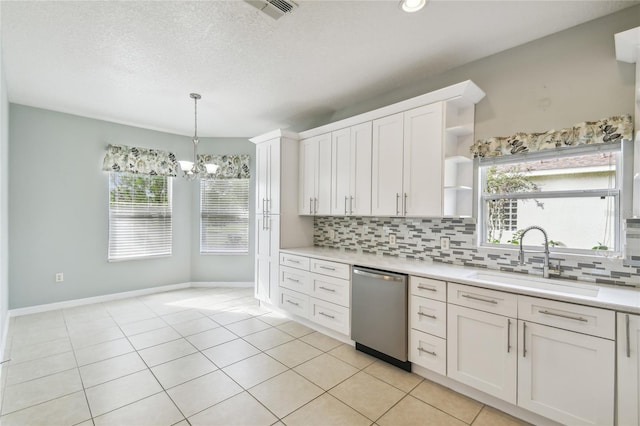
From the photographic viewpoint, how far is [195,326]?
3.61 m

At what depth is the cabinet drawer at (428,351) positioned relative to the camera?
92.4 inches

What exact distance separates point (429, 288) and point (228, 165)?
4171 mm

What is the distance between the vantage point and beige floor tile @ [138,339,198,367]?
9.19 feet

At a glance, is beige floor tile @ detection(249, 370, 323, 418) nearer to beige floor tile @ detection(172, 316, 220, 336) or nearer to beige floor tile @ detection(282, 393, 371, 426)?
beige floor tile @ detection(282, 393, 371, 426)

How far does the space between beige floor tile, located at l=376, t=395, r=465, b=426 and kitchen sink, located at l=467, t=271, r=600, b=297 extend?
1.00 meters

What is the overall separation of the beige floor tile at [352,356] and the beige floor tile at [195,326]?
1.57 m

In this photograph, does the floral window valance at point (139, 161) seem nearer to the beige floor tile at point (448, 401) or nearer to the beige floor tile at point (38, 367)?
the beige floor tile at point (38, 367)

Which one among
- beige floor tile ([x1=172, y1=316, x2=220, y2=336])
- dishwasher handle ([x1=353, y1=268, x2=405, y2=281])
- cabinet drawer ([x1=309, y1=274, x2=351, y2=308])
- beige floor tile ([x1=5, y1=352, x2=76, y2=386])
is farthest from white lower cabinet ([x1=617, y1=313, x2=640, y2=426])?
beige floor tile ([x1=5, y1=352, x2=76, y2=386])

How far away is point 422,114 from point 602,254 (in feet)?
5.83

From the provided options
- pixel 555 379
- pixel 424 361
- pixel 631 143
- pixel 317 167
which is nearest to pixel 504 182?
pixel 631 143

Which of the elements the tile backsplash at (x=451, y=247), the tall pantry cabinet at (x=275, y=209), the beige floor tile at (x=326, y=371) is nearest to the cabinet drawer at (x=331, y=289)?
the beige floor tile at (x=326, y=371)

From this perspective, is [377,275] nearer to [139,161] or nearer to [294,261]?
[294,261]

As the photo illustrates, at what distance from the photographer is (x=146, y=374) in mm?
2537

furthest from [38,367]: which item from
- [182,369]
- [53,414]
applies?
[182,369]
